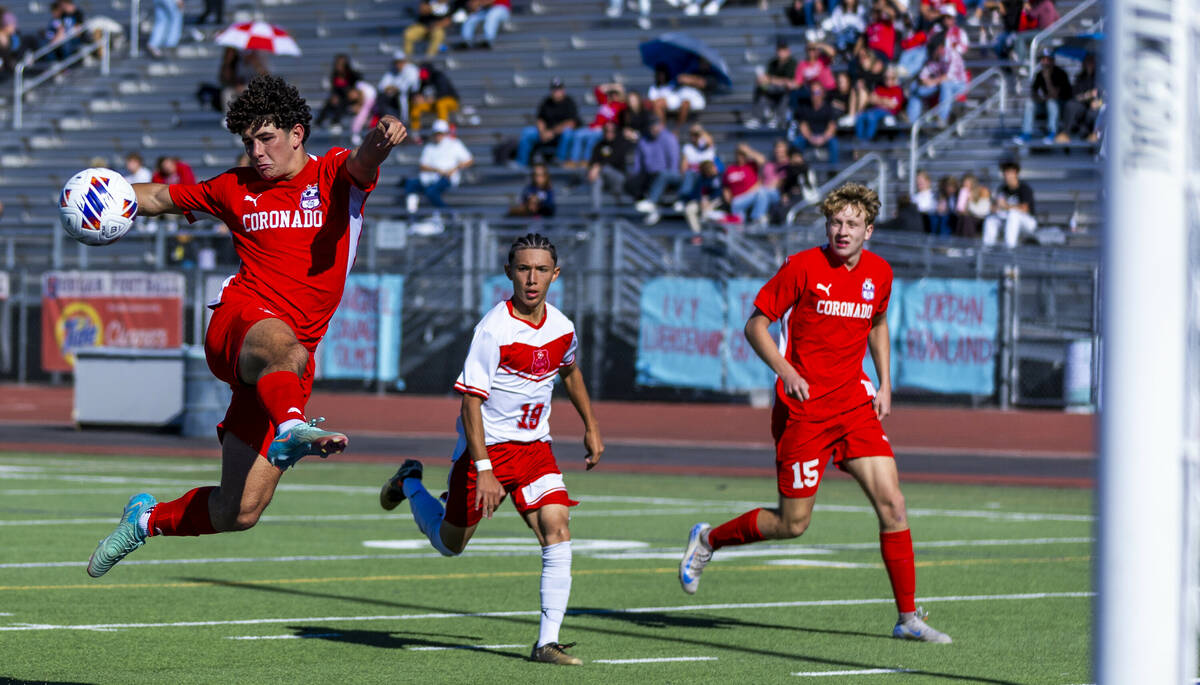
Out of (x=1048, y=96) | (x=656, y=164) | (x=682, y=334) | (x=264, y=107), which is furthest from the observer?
(x=656, y=164)

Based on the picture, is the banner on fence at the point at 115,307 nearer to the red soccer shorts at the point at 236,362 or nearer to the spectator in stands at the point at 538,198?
the spectator in stands at the point at 538,198

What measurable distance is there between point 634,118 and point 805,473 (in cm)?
2045

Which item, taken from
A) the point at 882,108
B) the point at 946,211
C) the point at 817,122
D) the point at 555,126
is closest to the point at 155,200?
the point at 946,211

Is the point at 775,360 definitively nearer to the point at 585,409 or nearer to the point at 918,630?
the point at 585,409

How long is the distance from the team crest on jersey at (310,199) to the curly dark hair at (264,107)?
0.27 metres

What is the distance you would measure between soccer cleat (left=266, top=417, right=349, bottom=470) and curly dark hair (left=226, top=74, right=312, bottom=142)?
1.27m

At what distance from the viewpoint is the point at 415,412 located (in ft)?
87.7

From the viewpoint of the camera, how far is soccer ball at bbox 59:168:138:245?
7.65 m

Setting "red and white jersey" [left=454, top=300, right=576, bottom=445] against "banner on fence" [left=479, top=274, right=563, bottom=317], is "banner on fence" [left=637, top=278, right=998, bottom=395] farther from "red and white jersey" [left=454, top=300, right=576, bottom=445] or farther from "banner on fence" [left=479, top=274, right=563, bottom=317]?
"red and white jersey" [left=454, top=300, right=576, bottom=445]

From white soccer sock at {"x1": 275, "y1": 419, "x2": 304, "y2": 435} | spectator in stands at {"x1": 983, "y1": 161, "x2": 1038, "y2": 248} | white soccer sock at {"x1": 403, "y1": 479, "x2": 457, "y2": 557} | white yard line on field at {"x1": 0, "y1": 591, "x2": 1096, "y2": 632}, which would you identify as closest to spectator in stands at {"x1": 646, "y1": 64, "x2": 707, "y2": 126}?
spectator in stands at {"x1": 983, "y1": 161, "x2": 1038, "y2": 248}

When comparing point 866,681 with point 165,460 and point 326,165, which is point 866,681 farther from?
point 165,460

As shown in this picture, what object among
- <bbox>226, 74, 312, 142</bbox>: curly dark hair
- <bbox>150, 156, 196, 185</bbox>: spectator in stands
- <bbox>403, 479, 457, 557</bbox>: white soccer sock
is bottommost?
<bbox>403, 479, 457, 557</bbox>: white soccer sock

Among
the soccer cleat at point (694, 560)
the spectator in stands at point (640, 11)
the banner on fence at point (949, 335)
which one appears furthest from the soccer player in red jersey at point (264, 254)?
the spectator in stands at point (640, 11)

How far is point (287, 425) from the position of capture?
7145 millimetres
